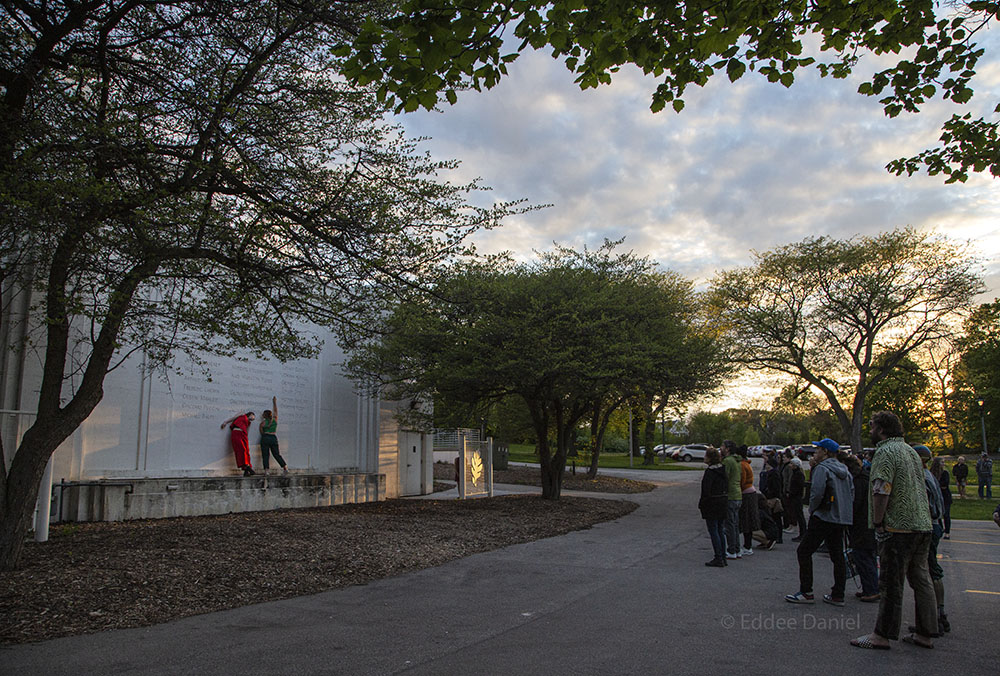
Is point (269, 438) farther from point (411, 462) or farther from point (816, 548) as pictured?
point (816, 548)

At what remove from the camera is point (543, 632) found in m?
5.78

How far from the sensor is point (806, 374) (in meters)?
35.7

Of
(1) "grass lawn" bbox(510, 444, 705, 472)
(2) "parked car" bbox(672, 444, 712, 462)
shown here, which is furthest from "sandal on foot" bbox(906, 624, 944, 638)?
(2) "parked car" bbox(672, 444, 712, 462)

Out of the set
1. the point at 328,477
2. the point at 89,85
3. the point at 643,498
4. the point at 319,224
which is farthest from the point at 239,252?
the point at 643,498

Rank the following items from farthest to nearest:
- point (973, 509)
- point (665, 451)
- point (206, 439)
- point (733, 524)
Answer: point (665, 451)
point (973, 509)
point (206, 439)
point (733, 524)

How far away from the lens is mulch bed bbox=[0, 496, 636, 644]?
6.16m

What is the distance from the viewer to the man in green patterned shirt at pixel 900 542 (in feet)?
17.5

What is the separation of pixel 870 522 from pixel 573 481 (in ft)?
73.6

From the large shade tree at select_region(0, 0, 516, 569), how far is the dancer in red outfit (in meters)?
4.72

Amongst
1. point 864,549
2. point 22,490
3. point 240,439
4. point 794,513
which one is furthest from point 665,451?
point 22,490

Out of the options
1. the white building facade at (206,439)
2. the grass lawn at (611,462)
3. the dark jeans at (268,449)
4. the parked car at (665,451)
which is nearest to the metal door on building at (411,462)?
the white building facade at (206,439)

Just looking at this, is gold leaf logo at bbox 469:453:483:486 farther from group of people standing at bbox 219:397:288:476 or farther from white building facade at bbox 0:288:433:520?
group of people standing at bbox 219:397:288:476

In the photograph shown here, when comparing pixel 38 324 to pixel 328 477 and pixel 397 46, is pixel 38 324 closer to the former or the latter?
pixel 328 477

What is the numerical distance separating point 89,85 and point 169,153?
1481 millimetres
